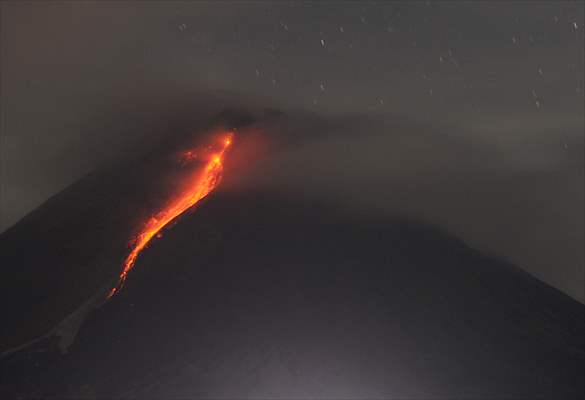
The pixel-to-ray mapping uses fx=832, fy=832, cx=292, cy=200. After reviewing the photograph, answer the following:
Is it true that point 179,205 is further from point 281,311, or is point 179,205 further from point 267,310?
point 281,311

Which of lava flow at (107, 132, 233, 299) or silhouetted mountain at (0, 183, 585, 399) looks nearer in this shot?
silhouetted mountain at (0, 183, 585, 399)

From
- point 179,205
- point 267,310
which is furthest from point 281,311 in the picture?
point 179,205

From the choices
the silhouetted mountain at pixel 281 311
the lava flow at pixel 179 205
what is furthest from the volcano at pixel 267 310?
the lava flow at pixel 179 205

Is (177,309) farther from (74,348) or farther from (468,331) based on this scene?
(468,331)

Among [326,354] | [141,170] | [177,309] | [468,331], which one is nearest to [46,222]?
[141,170]

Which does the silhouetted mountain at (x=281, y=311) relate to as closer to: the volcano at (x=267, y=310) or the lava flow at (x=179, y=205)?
the volcano at (x=267, y=310)

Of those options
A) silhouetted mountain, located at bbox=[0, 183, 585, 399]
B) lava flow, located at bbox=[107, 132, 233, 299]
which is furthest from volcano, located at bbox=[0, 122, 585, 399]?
lava flow, located at bbox=[107, 132, 233, 299]

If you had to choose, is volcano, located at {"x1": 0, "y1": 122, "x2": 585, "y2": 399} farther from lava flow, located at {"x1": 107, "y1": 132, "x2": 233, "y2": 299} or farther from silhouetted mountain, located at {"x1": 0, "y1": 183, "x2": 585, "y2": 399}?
lava flow, located at {"x1": 107, "y1": 132, "x2": 233, "y2": 299}
